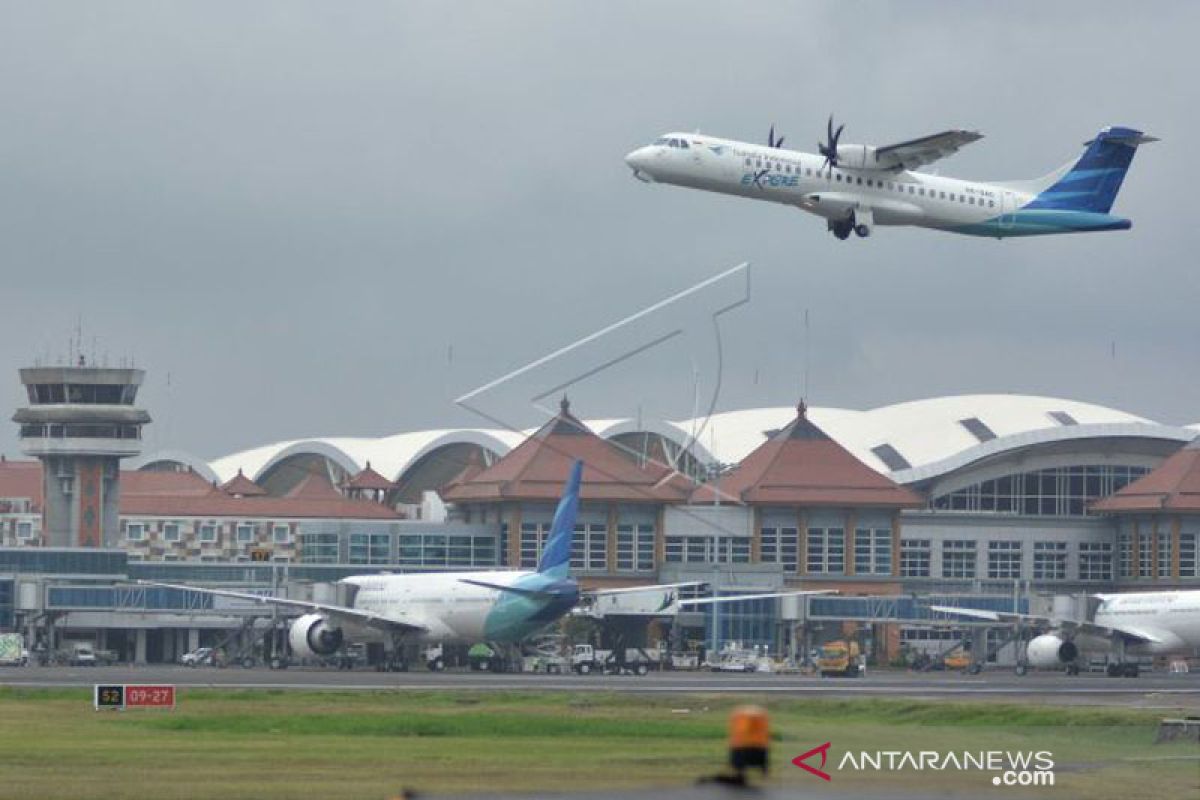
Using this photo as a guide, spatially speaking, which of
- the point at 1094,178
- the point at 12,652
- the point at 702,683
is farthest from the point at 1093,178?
the point at 12,652

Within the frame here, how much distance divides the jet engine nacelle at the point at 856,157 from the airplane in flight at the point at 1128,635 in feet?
207

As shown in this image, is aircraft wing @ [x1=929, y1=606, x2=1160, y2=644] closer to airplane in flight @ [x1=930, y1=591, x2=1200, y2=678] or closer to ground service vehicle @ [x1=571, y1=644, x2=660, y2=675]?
airplane in flight @ [x1=930, y1=591, x2=1200, y2=678]

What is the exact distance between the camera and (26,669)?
488 ft

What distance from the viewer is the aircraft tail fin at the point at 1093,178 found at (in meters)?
105

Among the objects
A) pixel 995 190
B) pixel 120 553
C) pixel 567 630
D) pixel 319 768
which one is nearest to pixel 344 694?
pixel 995 190

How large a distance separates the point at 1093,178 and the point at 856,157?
11.7 m

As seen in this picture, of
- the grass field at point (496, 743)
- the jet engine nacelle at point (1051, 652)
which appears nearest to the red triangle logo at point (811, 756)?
the grass field at point (496, 743)

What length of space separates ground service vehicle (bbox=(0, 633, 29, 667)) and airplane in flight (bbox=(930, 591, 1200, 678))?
60141mm

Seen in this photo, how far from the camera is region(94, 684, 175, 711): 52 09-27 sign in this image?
95.9m

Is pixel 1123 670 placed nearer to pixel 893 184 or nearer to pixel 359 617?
pixel 359 617

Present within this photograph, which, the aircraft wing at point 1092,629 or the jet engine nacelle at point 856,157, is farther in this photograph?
the aircraft wing at point 1092,629

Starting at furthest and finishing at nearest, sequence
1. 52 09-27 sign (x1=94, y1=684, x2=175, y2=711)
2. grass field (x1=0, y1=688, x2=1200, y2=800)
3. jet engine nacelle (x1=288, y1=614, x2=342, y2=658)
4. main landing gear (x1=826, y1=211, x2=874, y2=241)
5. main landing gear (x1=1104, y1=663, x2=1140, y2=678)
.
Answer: main landing gear (x1=1104, y1=663, x2=1140, y2=678), jet engine nacelle (x1=288, y1=614, x2=342, y2=658), main landing gear (x1=826, y1=211, x2=874, y2=241), 52 09-27 sign (x1=94, y1=684, x2=175, y2=711), grass field (x1=0, y1=688, x2=1200, y2=800)

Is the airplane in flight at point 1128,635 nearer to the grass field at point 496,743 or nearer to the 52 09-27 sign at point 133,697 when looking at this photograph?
the grass field at point 496,743

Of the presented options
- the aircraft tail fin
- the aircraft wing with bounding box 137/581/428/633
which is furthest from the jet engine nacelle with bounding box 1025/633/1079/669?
the aircraft tail fin
